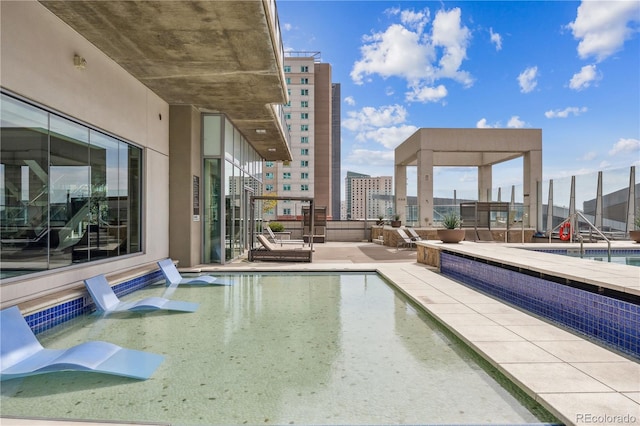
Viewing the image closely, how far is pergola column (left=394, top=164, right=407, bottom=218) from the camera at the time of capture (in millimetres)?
21225

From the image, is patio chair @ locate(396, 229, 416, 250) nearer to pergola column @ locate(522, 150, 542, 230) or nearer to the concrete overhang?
the concrete overhang

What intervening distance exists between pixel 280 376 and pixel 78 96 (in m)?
4.94

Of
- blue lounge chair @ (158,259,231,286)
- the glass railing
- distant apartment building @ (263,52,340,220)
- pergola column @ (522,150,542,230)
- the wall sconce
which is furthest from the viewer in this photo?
distant apartment building @ (263,52,340,220)

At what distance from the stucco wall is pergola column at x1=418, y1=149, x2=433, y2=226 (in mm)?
12313

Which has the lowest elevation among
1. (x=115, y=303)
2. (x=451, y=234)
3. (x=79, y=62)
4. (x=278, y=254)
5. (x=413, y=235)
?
(x=115, y=303)

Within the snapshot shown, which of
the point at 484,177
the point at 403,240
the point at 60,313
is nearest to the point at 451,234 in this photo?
the point at 403,240

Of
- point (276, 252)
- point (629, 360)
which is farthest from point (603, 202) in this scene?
point (629, 360)

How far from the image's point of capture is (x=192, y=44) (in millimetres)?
5859

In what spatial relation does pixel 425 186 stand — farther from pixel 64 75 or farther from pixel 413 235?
pixel 64 75

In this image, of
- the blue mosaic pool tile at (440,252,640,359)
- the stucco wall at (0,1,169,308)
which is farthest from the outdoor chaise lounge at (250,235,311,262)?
the blue mosaic pool tile at (440,252,640,359)

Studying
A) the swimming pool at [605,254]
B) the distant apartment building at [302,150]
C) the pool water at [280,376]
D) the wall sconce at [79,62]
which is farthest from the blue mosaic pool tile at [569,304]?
the distant apartment building at [302,150]

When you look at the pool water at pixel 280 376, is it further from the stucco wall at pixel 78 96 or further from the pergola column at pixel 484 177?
the pergola column at pixel 484 177

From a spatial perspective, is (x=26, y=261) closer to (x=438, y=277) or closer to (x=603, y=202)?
(x=438, y=277)

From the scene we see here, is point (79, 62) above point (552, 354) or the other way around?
above
